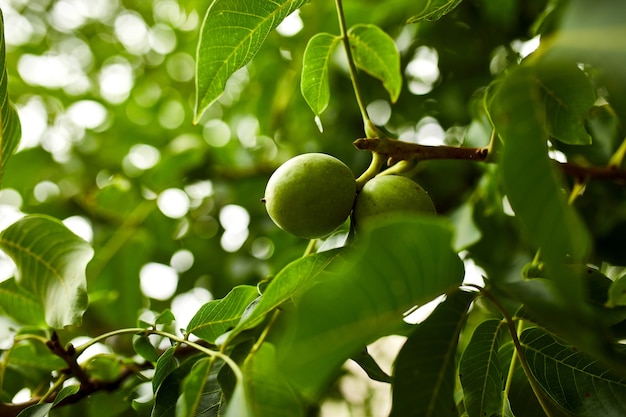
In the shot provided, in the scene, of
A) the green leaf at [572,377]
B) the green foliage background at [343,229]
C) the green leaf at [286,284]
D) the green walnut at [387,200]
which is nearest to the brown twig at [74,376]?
the green foliage background at [343,229]

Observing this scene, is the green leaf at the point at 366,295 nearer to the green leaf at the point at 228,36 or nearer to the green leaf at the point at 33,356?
the green leaf at the point at 228,36

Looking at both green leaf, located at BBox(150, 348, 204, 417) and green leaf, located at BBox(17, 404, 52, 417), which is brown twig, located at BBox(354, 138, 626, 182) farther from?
green leaf, located at BBox(17, 404, 52, 417)

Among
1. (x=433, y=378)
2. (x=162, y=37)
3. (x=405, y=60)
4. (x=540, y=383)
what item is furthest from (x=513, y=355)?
(x=162, y=37)

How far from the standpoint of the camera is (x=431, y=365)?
70 centimetres

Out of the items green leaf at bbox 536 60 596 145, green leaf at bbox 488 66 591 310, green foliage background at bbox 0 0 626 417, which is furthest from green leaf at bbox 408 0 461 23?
green leaf at bbox 488 66 591 310

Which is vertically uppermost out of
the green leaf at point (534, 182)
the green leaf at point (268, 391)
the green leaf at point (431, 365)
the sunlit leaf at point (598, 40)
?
the sunlit leaf at point (598, 40)

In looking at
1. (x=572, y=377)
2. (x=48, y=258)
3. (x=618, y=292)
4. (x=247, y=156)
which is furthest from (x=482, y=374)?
(x=247, y=156)

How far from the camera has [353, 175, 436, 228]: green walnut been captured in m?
0.85

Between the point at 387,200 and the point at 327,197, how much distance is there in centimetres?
9

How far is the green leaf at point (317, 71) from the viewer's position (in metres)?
1.02

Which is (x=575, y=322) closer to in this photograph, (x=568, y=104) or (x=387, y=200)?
(x=387, y=200)

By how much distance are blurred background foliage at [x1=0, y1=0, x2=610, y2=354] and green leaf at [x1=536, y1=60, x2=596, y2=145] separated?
0.40 m

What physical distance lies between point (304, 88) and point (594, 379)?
0.63 meters

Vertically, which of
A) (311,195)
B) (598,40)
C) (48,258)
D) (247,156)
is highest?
(598,40)
